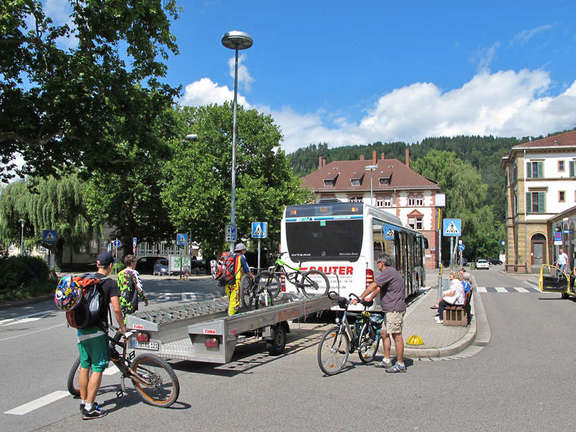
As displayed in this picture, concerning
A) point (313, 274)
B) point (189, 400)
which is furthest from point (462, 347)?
point (189, 400)

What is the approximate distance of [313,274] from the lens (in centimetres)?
1269

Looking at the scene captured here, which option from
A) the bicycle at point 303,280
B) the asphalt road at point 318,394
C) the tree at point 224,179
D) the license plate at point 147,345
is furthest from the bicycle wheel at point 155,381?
the tree at point 224,179

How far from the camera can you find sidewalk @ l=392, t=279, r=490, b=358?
910 centimetres

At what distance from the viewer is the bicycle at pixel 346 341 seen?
24.8 ft

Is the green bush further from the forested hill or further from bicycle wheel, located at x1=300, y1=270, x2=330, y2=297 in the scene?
the forested hill

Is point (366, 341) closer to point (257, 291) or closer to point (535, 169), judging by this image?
point (257, 291)

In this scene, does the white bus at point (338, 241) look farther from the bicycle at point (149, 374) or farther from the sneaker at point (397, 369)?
the bicycle at point (149, 374)

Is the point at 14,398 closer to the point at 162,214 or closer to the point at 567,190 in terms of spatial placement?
the point at 162,214

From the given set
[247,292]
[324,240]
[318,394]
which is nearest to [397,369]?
[318,394]

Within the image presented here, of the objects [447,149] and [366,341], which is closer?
[366,341]

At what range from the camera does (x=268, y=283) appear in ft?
38.4

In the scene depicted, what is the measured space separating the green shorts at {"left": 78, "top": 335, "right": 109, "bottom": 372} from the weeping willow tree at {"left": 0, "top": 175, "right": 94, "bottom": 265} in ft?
124

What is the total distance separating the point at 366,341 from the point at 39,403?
4751mm

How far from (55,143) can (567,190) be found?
55.7 metres
